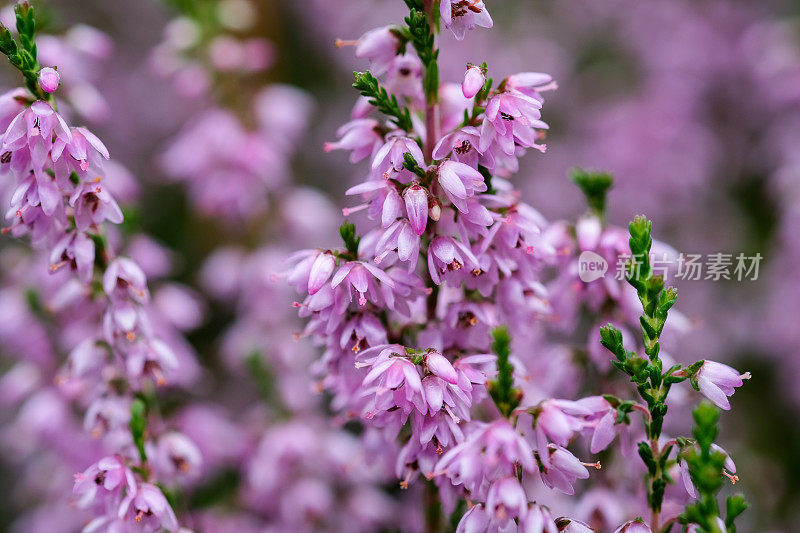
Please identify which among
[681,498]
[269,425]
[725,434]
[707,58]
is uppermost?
[707,58]

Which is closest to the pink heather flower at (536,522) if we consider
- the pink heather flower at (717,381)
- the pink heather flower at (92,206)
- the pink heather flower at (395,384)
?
the pink heather flower at (395,384)

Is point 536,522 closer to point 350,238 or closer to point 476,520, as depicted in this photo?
point 476,520

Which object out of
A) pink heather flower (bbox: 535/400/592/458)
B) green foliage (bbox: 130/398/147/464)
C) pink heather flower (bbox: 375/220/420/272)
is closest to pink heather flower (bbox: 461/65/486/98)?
pink heather flower (bbox: 375/220/420/272)

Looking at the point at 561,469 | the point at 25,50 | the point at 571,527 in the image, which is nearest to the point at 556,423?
the point at 561,469

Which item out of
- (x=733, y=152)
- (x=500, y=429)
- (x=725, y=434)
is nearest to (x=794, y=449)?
(x=725, y=434)

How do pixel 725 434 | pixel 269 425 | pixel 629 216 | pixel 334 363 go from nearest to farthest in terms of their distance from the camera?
pixel 334 363 → pixel 269 425 → pixel 725 434 → pixel 629 216

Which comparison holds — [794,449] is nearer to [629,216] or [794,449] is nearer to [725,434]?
[725,434]
